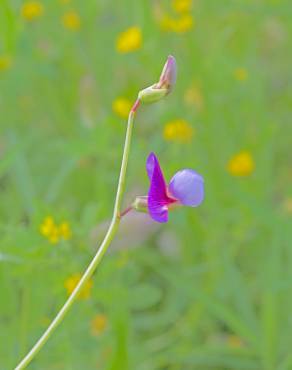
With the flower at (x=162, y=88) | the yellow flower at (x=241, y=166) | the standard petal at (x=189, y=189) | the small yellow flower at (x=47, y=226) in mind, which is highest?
the yellow flower at (x=241, y=166)

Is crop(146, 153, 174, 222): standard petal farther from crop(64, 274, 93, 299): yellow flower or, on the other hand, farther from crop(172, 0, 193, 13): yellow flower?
crop(172, 0, 193, 13): yellow flower

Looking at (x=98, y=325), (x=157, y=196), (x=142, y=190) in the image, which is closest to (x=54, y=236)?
(x=98, y=325)

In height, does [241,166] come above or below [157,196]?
above

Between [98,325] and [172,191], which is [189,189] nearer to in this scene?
[172,191]

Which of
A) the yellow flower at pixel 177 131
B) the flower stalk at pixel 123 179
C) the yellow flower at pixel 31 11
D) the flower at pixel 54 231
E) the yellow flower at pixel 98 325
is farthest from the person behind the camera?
the yellow flower at pixel 31 11

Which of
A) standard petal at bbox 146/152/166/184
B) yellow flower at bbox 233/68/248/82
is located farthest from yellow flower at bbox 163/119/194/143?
standard petal at bbox 146/152/166/184

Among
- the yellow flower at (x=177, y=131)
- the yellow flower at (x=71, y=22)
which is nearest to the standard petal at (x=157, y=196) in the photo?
the yellow flower at (x=177, y=131)

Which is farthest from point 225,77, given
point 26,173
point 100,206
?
point 100,206

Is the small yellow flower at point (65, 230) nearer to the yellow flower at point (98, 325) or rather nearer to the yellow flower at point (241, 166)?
the yellow flower at point (98, 325)
